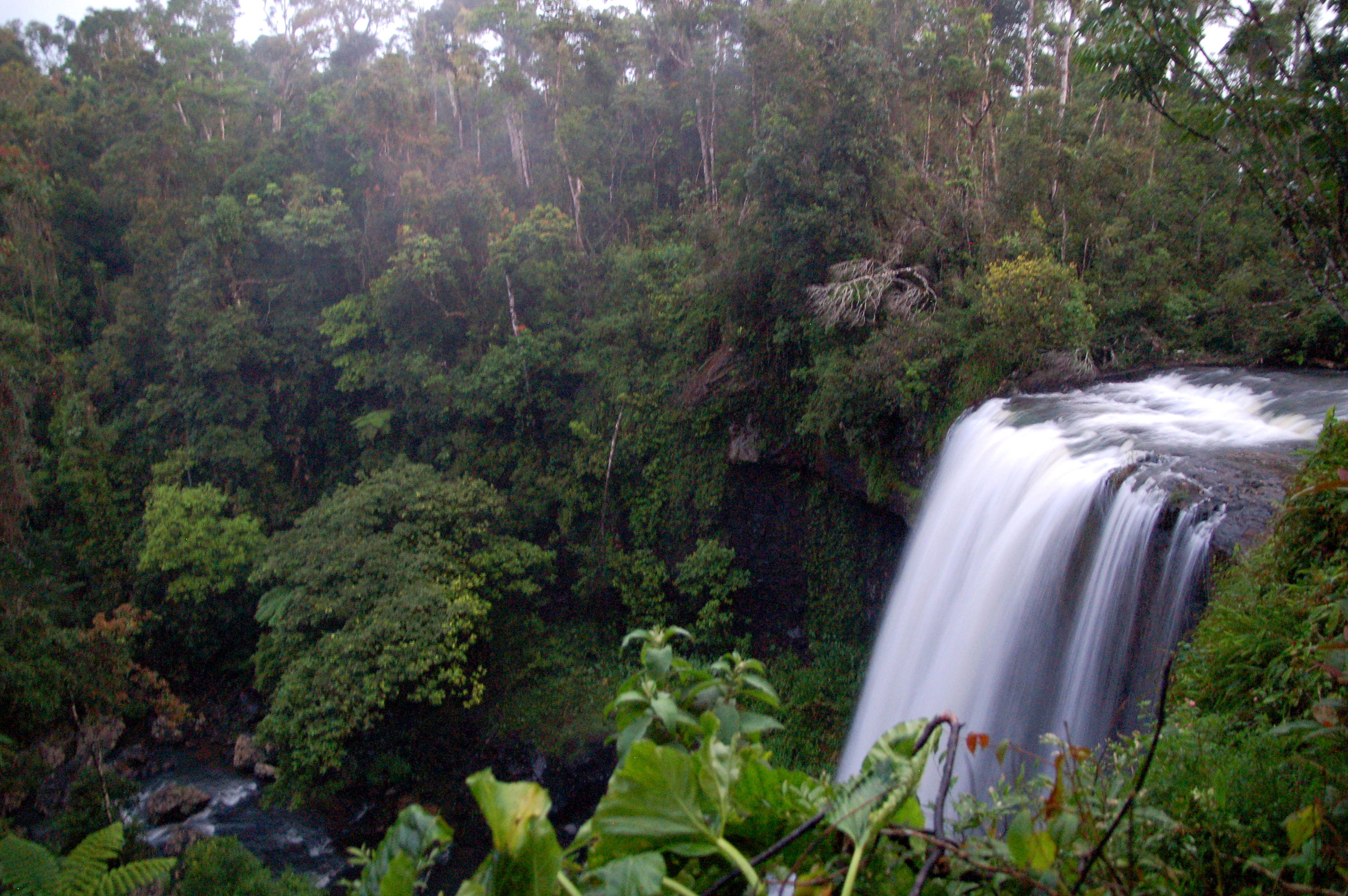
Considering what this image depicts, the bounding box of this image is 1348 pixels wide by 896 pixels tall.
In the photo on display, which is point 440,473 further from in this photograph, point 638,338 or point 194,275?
point 194,275

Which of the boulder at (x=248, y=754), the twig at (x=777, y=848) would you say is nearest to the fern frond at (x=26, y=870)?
the twig at (x=777, y=848)

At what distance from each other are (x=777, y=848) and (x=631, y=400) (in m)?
13.4

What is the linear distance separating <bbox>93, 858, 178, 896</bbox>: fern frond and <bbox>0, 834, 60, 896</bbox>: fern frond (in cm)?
18

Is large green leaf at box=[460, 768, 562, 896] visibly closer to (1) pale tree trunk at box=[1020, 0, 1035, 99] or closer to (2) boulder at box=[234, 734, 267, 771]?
(2) boulder at box=[234, 734, 267, 771]

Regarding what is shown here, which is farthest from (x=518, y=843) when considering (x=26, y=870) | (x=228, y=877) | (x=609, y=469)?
(x=609, y=469)

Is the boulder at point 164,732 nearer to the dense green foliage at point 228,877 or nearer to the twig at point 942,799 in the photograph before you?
the dense green foliage at point 228,877

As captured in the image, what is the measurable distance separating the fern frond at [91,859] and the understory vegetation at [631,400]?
0.08ft

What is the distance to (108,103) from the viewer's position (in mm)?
22312

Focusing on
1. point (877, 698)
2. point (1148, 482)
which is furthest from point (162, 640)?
point (1148, 482)

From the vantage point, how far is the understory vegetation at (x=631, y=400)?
1.48 meters

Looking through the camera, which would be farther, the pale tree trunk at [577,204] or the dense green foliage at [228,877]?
the pale tree trunk at [577,204]

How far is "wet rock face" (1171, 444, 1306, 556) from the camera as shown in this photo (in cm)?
422

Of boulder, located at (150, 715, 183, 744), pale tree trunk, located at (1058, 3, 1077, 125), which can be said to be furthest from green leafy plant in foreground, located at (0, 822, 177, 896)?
pale tree trunk, located at (1058, 3, 1077, 125)

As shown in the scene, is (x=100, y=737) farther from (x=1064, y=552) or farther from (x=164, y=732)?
(x=1064, y=552)
